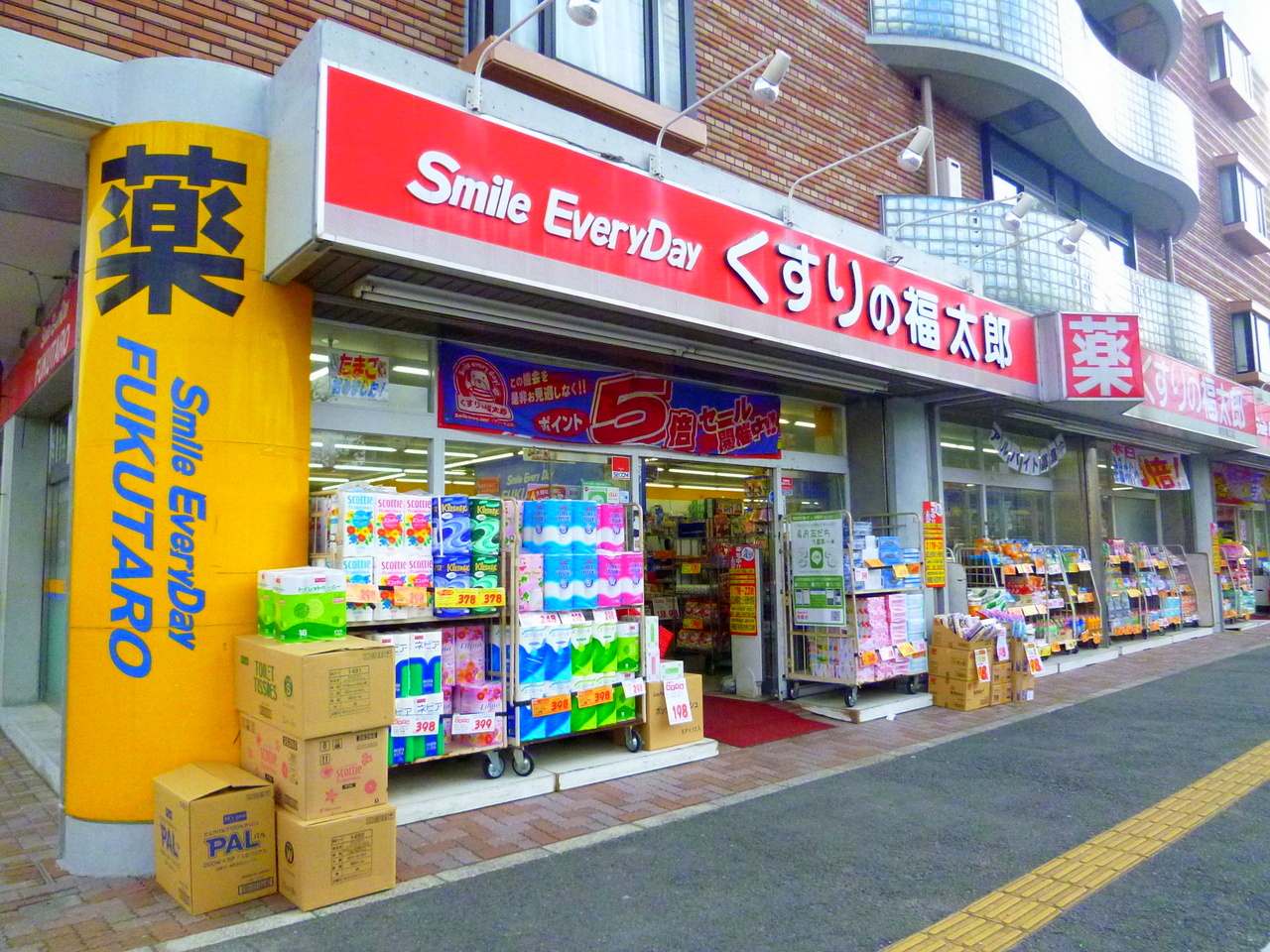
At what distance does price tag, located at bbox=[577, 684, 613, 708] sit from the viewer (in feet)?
19.8

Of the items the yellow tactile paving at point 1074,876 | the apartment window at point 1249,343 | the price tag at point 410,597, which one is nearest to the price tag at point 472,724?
the price tag at point 410,597

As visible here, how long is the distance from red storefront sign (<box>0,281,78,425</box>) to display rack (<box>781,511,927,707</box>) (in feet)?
20.9

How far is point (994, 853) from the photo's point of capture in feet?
15.2

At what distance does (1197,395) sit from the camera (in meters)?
13.2

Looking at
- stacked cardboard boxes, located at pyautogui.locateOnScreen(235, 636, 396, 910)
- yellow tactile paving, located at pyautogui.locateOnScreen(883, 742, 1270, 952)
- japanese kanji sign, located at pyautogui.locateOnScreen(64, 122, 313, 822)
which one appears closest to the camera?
yellow tactile paving, located at pyautogui.locateOnScreen(883, 742, 1270, 952)

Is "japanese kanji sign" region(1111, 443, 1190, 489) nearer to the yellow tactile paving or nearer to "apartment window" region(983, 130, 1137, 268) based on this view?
"apartment window" region(983, 130, 1137, 268)

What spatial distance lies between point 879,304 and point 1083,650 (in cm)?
727

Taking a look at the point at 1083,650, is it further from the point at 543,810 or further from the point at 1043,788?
the point at 543,810

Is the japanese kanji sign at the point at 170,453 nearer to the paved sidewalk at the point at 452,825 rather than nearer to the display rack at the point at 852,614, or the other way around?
the paved sidewalk at the point at 452,825

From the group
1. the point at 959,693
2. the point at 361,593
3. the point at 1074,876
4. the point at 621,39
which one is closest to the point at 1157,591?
the point at 959,693

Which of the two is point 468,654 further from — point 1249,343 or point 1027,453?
point 1249,343

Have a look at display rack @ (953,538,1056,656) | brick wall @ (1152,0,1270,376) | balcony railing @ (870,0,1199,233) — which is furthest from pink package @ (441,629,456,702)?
brick wall @ (1152,0,1270,376)

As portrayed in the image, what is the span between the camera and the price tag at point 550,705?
5773 millimetres

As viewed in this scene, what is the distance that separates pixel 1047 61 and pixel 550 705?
11658mm
